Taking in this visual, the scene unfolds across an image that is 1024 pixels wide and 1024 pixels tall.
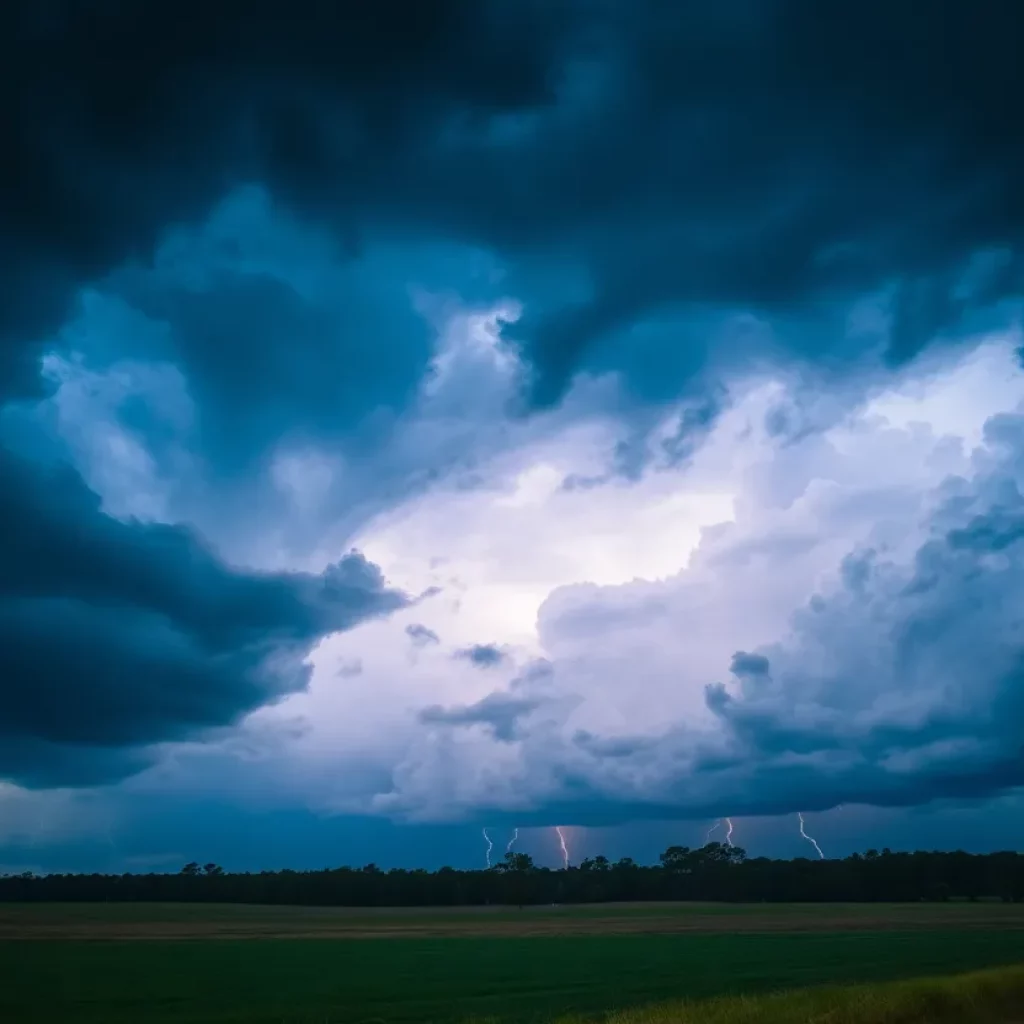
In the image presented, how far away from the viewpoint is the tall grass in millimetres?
21688

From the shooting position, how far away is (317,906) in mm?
184750

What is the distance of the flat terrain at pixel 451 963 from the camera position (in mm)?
40781

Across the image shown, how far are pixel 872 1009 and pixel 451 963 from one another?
163 ft

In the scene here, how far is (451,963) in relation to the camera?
65.8m

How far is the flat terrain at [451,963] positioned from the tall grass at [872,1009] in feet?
32.4

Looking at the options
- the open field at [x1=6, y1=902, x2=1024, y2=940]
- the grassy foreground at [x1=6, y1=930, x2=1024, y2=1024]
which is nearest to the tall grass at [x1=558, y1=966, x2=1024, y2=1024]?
the grassy foreground at [x1=6, y1=930, x2=1024, y2=1024]

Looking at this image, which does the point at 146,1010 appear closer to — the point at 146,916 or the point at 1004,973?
the point at 1004,973

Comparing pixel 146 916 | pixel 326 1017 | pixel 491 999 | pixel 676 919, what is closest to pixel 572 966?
pixel 491 999

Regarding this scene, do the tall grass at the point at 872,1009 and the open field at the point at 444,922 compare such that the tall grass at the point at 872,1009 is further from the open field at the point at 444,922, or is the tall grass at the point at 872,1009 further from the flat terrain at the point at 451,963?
the open field at the point at 444,922

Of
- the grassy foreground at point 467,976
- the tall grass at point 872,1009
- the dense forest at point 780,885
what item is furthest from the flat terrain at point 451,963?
the dense forest at point 780,885

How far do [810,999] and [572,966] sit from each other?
39.6 m

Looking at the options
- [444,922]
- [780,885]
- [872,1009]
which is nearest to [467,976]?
[872,1009]

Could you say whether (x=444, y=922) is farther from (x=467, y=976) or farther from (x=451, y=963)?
(x=467, y=976)

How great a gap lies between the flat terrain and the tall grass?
32.4 ft
